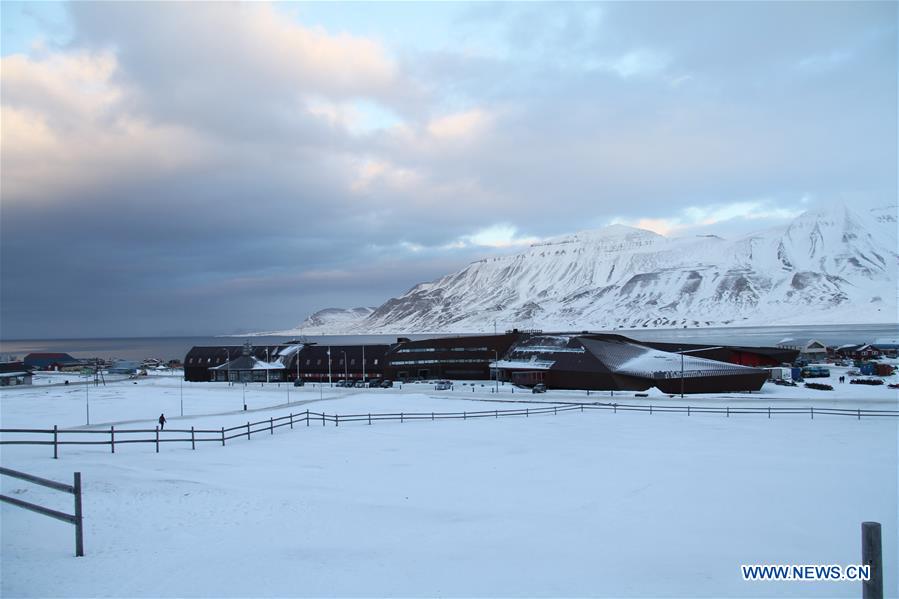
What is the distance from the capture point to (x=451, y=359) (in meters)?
77.6

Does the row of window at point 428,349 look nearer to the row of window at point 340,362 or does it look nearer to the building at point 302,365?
the building at point 302,365

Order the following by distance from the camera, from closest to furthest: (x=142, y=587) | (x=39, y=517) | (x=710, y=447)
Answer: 1. (x=142, y=587)
2. (x=39, y=517)
3. (x=710, y=447)

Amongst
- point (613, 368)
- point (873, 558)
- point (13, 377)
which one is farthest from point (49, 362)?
point (873, 558)

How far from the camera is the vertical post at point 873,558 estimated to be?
6.61m

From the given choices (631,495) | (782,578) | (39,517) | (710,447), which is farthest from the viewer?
(710,447)

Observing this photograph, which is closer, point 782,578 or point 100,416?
point 782,578

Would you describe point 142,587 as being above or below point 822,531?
above

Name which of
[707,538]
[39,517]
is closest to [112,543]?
[39,517]

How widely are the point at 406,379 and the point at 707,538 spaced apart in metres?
63.5

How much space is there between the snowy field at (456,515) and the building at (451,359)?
148 ft

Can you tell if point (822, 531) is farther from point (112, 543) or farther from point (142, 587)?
point (112, 543)

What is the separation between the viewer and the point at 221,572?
10.6 metres

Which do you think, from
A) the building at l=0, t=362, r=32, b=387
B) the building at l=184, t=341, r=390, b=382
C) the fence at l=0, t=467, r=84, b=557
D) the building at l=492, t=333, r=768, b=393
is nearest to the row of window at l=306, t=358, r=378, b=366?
the building at l=184, t=341, r=390, b=382

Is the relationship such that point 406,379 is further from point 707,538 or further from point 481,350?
point 707,538
